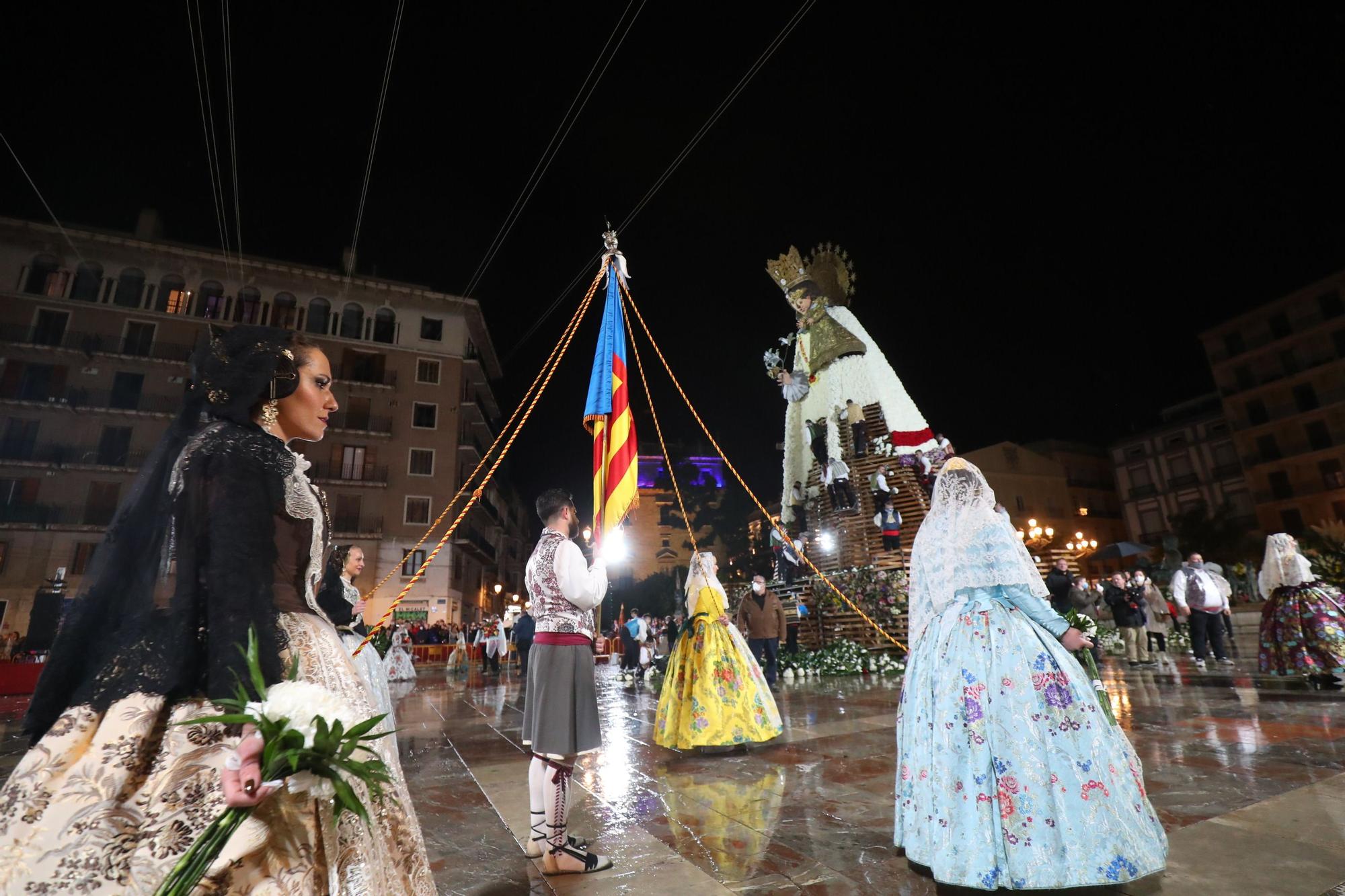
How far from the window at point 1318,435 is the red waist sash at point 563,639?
43382 millimetres

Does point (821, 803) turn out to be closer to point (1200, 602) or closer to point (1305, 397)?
point (1200, 602)

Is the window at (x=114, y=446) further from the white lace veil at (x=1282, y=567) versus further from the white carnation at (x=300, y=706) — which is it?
the white lace veil at (x=1282, y=567)

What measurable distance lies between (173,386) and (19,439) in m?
5.35

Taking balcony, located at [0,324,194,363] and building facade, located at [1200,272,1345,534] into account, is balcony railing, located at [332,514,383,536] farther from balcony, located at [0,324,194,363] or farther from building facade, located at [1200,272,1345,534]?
building facade, located at [1200,272,1345,534]

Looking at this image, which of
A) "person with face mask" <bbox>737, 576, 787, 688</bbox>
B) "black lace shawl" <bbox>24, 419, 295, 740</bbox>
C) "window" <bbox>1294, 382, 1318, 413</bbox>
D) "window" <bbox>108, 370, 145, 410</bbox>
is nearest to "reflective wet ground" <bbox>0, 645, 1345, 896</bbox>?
"person with face mask" <bbox>737, 576, 787, 688</bbox>

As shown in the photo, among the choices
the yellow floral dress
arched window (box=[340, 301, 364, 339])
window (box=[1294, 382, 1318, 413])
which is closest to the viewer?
the yellow floral dress

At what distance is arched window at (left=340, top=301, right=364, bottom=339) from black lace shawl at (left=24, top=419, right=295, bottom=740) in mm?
32913

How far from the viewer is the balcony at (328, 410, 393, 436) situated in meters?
29.4

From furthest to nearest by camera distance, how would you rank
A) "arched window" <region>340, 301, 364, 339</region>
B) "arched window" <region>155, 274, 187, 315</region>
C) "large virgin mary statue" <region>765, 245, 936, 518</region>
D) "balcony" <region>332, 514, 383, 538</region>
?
"arched window" <region>340, 301, 364, 339</region> → "arched window" <region>155, 274, 187, 315</region> → "balcony" <region>332, 514, 383, 538</region> → "large virgin mary statue" <region>765, 245, 936, 518</region>

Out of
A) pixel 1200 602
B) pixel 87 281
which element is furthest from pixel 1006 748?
pixel 87 281

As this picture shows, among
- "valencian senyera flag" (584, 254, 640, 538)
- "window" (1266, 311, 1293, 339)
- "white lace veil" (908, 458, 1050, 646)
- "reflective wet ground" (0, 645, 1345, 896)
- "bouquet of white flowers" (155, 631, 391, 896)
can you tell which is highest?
"window" (1266, 311, 1293, 339)

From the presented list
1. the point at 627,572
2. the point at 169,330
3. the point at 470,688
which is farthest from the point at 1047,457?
the point at 169,330

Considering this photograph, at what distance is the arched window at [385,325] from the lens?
31391 mm

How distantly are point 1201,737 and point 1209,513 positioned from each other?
4061cm
